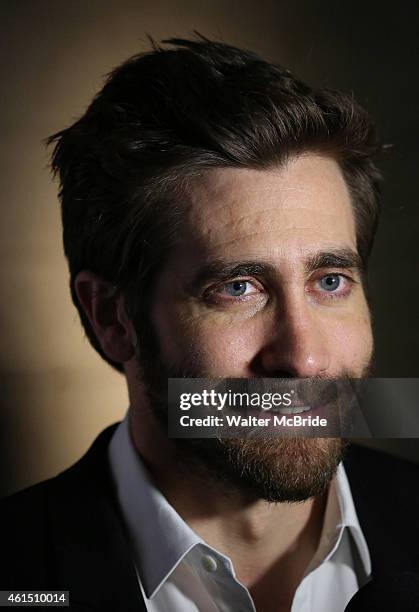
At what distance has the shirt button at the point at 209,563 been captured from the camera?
0.77 m

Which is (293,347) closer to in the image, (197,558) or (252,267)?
(252,267)

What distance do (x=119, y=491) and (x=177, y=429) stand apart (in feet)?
0.35

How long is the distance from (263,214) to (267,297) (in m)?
0.08

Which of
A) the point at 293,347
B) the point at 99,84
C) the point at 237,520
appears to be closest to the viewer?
the point at 293,347

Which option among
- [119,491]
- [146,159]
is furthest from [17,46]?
[119,491]

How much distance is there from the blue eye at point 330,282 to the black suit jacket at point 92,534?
0.26 metres

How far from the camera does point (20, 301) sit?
3.15ft

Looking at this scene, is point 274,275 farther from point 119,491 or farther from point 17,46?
point 17,46

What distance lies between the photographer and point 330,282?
0.76 m

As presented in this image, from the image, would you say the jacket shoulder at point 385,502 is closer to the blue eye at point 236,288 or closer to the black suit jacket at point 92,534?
the black suit jacket at point 92,534

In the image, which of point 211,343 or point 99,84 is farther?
point 99,84

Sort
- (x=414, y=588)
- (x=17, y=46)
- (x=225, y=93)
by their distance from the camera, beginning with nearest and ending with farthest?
(x=414, y=588)
(x=225, y=93)
(x=17, y=46)

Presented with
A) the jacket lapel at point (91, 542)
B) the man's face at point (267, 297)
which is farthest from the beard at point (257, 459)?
the jacket lapel at point (91, 542)

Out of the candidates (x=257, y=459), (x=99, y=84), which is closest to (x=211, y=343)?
(x=257, y=459)
